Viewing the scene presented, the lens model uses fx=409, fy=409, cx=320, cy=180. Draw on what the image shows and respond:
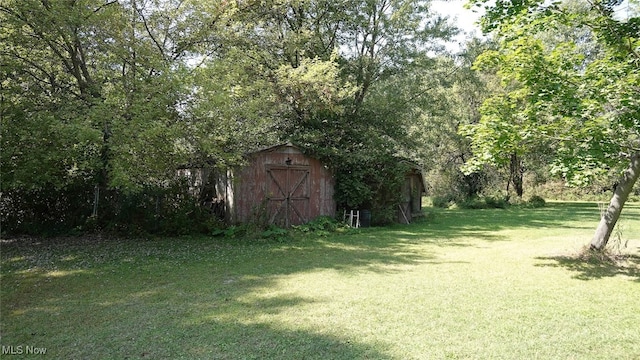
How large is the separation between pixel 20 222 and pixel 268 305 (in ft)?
30.4

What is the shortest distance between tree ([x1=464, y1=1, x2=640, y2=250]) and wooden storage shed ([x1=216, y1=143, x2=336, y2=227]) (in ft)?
21.9

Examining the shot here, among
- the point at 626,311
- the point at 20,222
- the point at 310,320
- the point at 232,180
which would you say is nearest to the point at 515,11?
the point at 626,311

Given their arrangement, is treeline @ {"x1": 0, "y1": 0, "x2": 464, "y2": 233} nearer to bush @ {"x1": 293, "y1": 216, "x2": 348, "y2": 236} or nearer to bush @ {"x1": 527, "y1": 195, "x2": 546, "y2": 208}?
bush @ {"x1": 293, "y1": 216, "x2": 348, "y2": 236}

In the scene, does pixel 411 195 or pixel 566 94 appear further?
pixel 411 195

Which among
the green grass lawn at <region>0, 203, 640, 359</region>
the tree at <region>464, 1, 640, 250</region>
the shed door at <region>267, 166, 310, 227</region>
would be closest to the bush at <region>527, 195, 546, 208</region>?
the green grass lawn at <region>0, 203, 640, 359</region>

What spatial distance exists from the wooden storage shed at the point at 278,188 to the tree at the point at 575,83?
21.9 ft

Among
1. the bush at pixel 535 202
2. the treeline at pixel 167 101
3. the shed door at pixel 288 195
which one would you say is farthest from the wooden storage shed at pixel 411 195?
the bush at pixel 535 202

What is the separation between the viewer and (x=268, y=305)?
5379mm

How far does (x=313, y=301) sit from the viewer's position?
553 centimetres

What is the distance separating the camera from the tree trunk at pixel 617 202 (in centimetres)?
809

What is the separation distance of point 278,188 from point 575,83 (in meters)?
8.50

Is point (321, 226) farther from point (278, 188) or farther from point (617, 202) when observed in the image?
point (617, 202)

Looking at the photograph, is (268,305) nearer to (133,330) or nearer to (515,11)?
(133,330)

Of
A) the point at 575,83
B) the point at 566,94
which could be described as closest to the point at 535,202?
the point at 575,83
